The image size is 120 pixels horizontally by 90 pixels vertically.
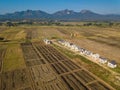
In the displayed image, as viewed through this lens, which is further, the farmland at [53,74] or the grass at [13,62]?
the grass at [13,62]

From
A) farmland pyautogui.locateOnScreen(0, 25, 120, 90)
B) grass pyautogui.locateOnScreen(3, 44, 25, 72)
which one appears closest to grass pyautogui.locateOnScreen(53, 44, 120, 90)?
farmland pyautogui.locateOnScreen(0, 25, 120, 90)

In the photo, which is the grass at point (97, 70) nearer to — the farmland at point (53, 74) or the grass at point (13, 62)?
the farmland at point (53, 74)

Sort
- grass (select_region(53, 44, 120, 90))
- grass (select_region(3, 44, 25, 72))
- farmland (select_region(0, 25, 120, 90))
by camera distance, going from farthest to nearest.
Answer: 1. grass (select_region(3, 44, 25, 72))
2. grass (select_region(53, 44, 120, 90))
3. farmland (select_region(0, 25, 120, 90))

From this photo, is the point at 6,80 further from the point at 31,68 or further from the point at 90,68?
the point at 90,68

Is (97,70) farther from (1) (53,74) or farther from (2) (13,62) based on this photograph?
(2) (13,62)

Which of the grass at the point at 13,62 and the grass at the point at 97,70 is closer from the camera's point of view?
the grass at the point at 97,70

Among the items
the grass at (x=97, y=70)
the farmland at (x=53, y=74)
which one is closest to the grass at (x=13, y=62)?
the farmland at (x=53, y=74)

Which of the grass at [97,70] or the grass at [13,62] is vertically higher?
the grass at [97,70]

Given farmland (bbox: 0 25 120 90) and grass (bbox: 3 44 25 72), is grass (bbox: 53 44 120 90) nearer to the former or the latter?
farmland (bbox: 0 25 120 90)

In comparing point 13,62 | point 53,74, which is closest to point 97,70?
point 53,74

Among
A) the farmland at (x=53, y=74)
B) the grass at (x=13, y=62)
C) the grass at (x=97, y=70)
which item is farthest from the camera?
the grass at (x=13, y=62)

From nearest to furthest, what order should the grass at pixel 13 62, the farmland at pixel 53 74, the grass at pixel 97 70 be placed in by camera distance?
the farmland at pixel 53 74 < the grass at pixel 97 70 < the grass at pixel 13 62
